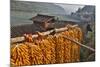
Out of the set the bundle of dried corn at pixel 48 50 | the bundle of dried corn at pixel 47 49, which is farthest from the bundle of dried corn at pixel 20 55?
the bundle of dried corn at pixel 47 49

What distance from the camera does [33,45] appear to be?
2.14m

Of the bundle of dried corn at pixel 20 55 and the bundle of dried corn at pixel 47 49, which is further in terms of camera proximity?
the bundle of dried corn at pixel 47 49

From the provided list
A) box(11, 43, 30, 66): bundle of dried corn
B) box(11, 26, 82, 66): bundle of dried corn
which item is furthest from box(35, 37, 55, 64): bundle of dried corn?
box(11, 43, 30, 66): bundle of dried corn

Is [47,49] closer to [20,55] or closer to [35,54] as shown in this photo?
[35,54]

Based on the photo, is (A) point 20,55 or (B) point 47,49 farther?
(B) point 47,49

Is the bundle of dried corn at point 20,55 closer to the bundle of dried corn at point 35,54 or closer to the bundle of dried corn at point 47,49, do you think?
the bundle of dried corn at point 35,54

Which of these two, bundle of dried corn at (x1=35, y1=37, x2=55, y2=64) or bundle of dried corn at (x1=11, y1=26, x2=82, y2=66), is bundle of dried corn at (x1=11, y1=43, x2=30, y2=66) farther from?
bundle of dried corn at (x1=35, y1=37, x2=55, y2=64)

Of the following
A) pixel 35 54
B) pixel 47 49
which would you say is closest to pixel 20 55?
pixel 35 54

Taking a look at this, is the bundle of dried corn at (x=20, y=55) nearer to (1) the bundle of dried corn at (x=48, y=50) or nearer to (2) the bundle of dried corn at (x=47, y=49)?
(1) the bundle of dried corn at (x=48, y=50)

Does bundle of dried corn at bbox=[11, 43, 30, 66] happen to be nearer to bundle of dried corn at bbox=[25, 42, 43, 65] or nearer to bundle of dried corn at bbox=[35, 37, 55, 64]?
bundle of dried corn at bbox=[25, 42, 43, 65]

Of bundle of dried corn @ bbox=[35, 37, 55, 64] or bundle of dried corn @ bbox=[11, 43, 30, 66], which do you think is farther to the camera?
bundle of dried corn @ bbox=[35, 37, 55, 64]
